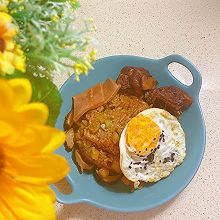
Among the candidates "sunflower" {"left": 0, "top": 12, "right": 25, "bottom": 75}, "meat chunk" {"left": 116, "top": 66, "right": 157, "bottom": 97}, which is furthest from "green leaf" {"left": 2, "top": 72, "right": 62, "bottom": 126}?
"meat chunk" {"left": 116, "top": 66, "right": 157, "bottom": 97}

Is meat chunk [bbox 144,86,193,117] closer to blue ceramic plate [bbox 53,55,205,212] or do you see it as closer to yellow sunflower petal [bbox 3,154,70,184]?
blue ceramic plate [bbox 53,55,205,212]

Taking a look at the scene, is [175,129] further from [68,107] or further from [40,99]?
[40,99]

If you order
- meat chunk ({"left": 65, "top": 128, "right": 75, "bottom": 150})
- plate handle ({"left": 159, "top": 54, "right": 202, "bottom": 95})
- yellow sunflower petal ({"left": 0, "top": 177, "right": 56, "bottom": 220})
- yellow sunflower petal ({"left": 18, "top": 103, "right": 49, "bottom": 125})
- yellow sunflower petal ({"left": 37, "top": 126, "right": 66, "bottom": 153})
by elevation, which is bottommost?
meat chunk ({"left": 65, "top": 128, "right": 75, "bottom": 150})

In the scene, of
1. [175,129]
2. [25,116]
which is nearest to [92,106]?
[175,129]

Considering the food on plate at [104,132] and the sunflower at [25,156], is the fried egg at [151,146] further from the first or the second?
the sunflower at [25,156]

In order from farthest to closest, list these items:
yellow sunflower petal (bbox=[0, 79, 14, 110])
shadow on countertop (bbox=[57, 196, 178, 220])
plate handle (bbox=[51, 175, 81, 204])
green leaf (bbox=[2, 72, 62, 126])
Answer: shadow on countertop (bbox=[57, 196, 178, 220]) → plate handle (bbox=[51, 175, 81, 204]) → green leaf (bbox=[2, 72, 62, 126]) → yellow sunflower petal (bbox=[0, 79, 14, 110])

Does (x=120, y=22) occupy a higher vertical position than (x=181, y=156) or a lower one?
higher

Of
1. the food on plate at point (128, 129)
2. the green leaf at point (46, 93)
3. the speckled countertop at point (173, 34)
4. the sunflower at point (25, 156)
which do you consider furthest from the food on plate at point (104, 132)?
the sunflower at point (25, 156)
